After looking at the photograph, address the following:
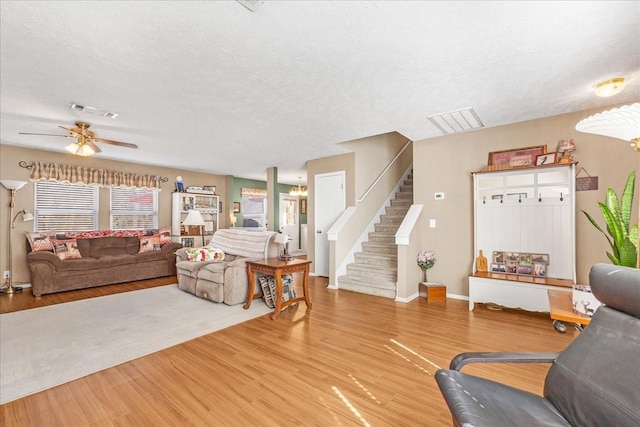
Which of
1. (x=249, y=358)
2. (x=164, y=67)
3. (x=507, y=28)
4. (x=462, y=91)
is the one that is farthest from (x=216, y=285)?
(x=507, y=28)

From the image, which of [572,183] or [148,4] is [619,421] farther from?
[572,183]

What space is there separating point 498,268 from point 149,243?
6.51 meters

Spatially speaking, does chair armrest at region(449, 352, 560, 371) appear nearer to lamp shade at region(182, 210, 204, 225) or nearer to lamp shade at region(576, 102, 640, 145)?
lamp shade at region(576, 102, 640, 145)

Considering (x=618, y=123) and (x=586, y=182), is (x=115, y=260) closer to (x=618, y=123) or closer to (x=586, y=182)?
(x=618, y=123)

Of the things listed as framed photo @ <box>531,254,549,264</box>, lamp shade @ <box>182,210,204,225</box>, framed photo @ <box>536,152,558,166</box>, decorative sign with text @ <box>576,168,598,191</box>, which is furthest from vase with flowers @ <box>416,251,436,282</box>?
lamp shade @ <box>182,210,204,225</box>

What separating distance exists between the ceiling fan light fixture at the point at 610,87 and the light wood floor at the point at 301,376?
2.46 meters

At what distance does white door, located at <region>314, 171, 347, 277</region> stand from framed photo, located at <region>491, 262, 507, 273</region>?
273cm

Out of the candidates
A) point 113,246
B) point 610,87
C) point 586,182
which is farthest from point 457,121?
point 113,246

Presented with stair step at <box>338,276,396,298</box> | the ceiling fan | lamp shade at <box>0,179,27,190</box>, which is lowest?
stair step at <box>338,276,396,298</box>

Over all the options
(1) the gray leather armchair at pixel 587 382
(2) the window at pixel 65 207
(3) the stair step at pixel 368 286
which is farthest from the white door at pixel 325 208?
(2) the window at pixel 65 207

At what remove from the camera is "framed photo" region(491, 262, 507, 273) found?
381cm

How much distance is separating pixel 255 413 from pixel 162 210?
6553 millimetres

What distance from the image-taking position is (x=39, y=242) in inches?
191

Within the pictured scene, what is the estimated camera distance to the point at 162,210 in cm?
708
